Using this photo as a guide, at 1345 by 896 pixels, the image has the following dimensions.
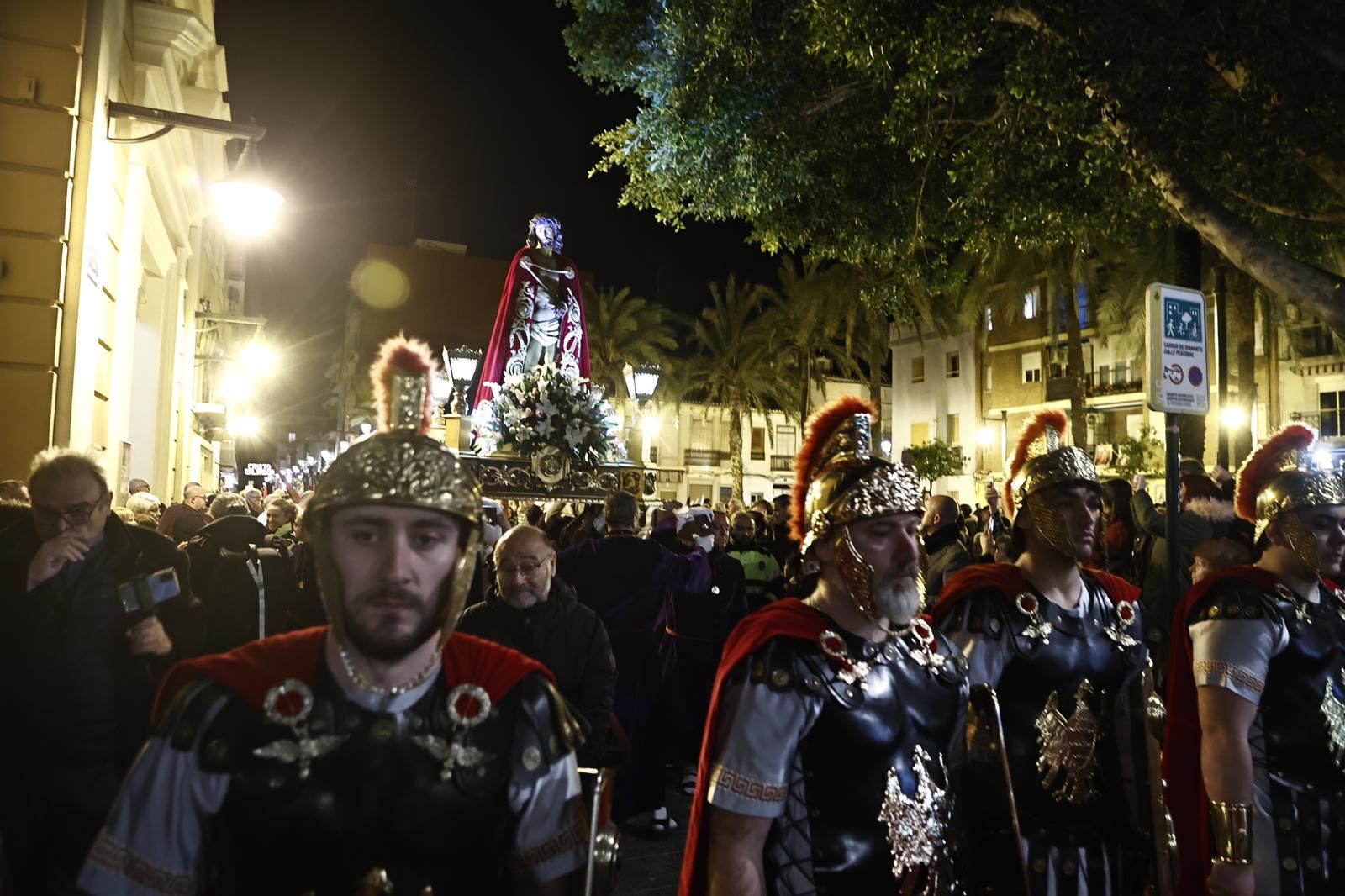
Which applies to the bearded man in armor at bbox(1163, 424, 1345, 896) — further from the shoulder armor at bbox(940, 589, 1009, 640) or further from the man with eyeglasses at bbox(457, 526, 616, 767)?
the man with eyeglasses at bbox(457, 526, 616, 767)

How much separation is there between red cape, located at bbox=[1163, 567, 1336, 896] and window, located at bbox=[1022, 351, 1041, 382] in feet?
132

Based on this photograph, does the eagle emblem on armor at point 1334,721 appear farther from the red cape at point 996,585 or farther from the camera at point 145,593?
the camera at point 145,593

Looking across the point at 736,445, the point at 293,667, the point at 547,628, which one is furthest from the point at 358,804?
the point at 736,445

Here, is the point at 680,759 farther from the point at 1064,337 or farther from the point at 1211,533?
the point at 1064,337

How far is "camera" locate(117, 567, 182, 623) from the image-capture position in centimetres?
404

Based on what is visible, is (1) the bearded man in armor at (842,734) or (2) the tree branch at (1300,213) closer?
(1) the bearded man in armor at (842,734)

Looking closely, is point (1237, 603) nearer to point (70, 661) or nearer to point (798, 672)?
point (798, 672)

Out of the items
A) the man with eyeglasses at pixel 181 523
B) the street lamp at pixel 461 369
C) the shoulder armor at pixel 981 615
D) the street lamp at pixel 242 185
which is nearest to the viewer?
the shoulder armor at pixel 981 615

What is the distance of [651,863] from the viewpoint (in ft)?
20.1

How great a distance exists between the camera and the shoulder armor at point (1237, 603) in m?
3.64

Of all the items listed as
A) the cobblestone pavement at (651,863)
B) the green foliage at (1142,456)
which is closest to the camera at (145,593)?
the cobblestone pavement at (651,863)

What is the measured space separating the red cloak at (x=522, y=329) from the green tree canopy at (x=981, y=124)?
3.99 meters

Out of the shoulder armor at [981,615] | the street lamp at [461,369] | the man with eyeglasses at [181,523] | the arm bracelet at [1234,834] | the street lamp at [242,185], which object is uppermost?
the street lamp at [242,185]

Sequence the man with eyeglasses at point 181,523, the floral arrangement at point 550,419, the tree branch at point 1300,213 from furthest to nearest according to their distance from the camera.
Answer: the floral arrangement at point 550,419, the man with eyeglasses at point 181,523, the tree branch at point 1300,213
